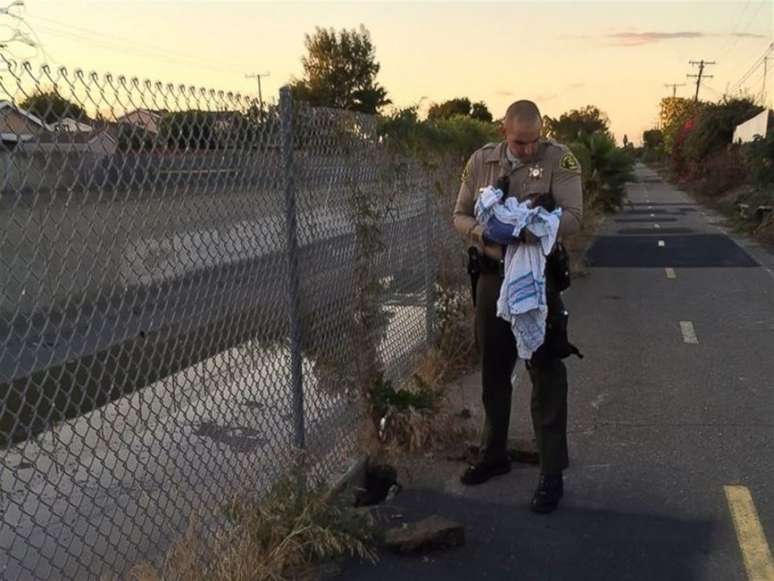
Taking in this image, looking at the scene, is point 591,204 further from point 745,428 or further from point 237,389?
point 237,389

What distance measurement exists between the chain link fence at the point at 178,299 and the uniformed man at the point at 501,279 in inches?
32.3

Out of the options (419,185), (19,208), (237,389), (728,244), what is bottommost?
(728,244)

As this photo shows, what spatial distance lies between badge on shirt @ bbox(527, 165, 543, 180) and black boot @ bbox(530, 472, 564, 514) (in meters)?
1.60

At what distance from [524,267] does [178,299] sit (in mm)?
1714

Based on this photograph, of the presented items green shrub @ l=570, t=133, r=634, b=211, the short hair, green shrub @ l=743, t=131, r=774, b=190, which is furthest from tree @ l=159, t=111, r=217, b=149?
green shrub @ l=743, t=131, r=774, b=190

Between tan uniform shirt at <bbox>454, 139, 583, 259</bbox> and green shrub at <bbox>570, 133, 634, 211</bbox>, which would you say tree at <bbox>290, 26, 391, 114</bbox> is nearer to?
green shrub at <bbox>570, 133, 634, 211</bbox>

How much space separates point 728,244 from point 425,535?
15.2 metres

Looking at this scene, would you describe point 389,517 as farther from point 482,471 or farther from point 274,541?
point 274,541

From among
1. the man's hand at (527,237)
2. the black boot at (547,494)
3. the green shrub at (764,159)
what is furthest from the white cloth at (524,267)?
the green shrub at (764,159)

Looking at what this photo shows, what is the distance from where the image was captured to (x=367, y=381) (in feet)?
16.8

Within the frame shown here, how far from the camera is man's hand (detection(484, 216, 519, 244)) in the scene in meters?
4.00

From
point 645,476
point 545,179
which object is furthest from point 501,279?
point 645,476

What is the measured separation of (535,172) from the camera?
164 inches

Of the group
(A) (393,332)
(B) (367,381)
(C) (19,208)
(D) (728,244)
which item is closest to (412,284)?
(A) (393,332)
